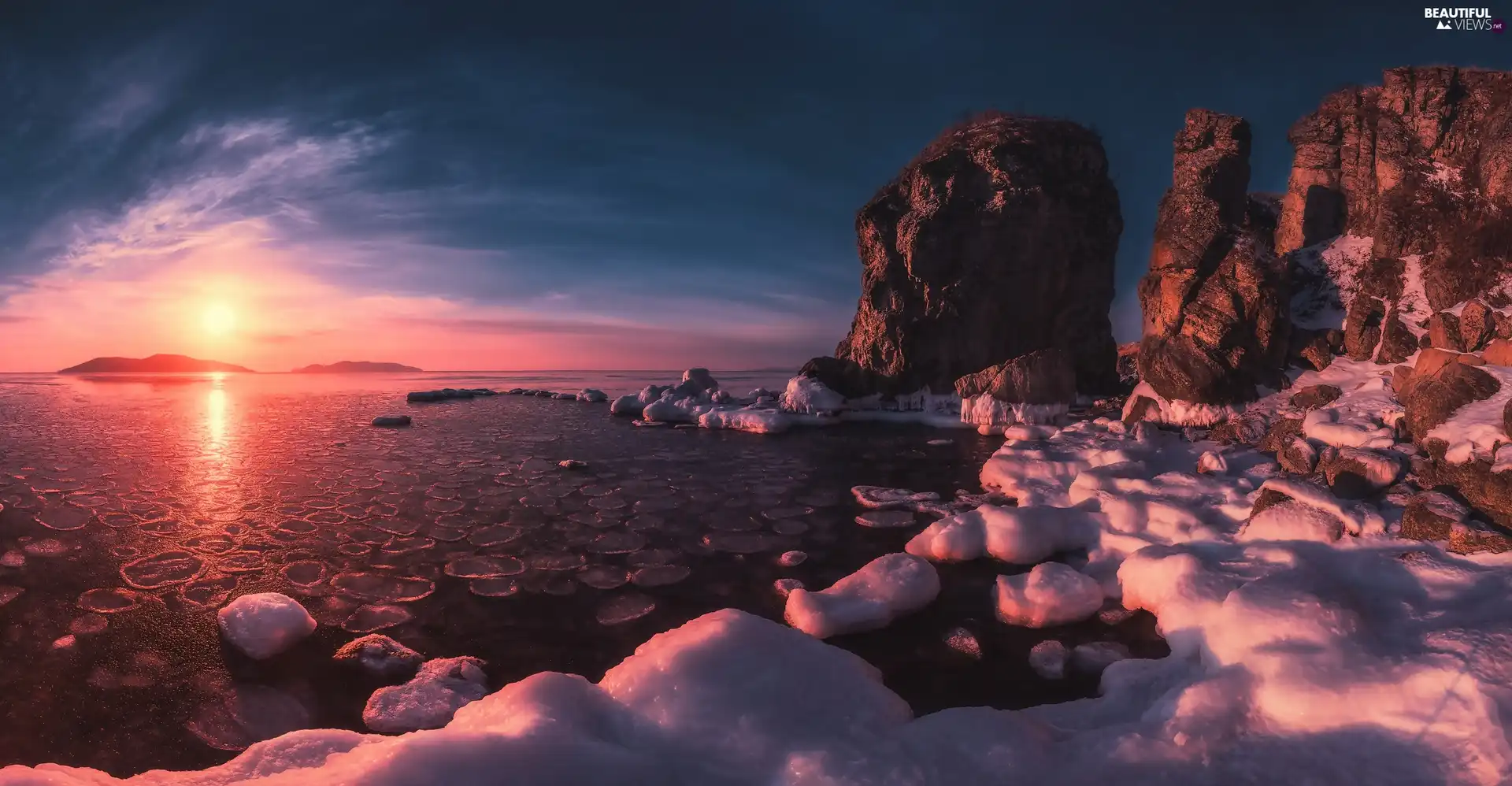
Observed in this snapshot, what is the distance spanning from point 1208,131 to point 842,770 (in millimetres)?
20686

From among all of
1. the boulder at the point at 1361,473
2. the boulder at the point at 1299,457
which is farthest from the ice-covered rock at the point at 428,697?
the boulder at the point at 1299,457

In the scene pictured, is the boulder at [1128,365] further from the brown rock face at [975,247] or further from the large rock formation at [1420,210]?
the large rock formation at [1420,210]

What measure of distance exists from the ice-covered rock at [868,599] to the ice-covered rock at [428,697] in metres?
2.59

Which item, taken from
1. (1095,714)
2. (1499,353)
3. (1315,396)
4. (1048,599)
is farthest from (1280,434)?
(1095,714)

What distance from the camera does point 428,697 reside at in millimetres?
4348

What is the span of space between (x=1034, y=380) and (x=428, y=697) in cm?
2088

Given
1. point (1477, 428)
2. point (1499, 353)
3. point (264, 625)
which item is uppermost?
point (1499, 353)

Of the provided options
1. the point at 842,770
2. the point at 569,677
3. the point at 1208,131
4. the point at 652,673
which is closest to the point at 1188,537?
the point at 842,770

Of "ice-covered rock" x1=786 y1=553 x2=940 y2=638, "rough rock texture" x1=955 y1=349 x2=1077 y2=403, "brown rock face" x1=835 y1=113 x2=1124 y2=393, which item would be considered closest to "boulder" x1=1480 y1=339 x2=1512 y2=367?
→ "ice-covered rock" x1=786 y1=553 x2=940 y2=638

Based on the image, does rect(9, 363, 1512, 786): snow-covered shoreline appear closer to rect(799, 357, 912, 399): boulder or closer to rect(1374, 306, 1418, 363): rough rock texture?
rect(1374, 306, 1418, 363): rough rock texture

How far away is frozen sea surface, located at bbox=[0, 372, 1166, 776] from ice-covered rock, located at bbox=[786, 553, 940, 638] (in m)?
0.13

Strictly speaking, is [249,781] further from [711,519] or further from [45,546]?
[45,546]

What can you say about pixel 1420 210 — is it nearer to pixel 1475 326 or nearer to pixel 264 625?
pixel 1475 326

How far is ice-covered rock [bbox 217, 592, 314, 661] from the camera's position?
4.91 m
